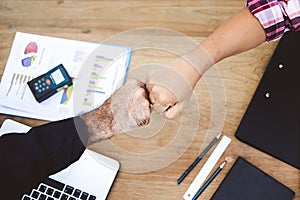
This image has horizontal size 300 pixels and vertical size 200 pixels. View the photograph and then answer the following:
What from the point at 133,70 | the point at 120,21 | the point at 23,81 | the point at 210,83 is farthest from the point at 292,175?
the point at 23,81

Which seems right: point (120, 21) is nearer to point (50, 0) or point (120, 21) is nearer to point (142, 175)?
point (50, 0)

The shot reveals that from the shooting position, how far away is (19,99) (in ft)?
2.66

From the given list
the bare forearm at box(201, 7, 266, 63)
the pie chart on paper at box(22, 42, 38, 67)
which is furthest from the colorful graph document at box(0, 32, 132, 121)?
the bare forearm at box(201, 7, 266, 63)

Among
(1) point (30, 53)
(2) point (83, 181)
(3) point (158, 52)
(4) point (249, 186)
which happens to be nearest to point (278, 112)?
(4) point (249, 186)

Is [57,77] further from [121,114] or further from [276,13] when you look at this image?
[276,13]

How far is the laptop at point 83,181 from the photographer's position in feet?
2.37

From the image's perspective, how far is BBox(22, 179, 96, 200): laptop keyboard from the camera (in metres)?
0.72

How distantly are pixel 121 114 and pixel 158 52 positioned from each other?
21cm

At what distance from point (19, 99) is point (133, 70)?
0.25 meters

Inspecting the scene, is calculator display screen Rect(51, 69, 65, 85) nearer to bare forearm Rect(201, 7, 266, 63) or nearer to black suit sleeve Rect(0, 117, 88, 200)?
black suit sleeve Rect(0, 117, 88, 200)

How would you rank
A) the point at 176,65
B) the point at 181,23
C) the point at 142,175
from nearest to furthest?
the point at 176,65 < the point at 142,175 < the point at 181,23

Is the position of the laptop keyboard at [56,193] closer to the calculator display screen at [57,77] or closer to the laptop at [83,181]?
the laptop at [83,181]

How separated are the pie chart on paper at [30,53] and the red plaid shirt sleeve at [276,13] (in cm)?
48

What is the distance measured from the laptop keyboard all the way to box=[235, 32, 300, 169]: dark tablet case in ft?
1.06
